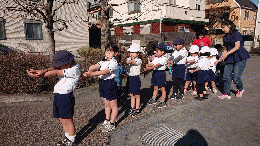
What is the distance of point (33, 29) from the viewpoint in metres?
13.5

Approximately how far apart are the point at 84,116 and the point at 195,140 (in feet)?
7.78

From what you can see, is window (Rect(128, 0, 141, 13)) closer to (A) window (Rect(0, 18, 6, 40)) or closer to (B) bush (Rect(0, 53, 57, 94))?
(A) window (Rect(0, 18, 6, 40))

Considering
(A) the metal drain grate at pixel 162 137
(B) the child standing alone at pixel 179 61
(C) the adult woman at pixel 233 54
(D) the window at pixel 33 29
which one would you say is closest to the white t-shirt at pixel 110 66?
(A) the metal drain grate at pixel 162 137

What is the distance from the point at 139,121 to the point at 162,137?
2.43 ft

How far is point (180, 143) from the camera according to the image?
294 cm

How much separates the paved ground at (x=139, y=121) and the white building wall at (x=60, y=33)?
8356 millimetres

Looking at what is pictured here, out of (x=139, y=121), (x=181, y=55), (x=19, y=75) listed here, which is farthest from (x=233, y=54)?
(x=19, y=75)

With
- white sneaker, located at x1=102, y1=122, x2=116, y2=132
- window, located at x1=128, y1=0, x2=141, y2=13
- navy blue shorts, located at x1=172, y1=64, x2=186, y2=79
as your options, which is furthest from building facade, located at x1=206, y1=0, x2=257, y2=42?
white sneaker, located at x1=102, y1=122, x2=116, y2=132

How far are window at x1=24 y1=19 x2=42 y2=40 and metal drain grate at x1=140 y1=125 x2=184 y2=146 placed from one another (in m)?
13.1

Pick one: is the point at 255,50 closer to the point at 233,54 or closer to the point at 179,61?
the point at 233,54

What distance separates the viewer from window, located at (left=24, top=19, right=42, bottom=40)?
13227 mm

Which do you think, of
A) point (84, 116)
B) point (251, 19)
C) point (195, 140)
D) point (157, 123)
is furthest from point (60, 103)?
point (251, 19)

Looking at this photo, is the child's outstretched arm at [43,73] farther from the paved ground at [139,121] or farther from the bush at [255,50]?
the bush at [255,50]

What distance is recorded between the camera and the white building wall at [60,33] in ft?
41.7
